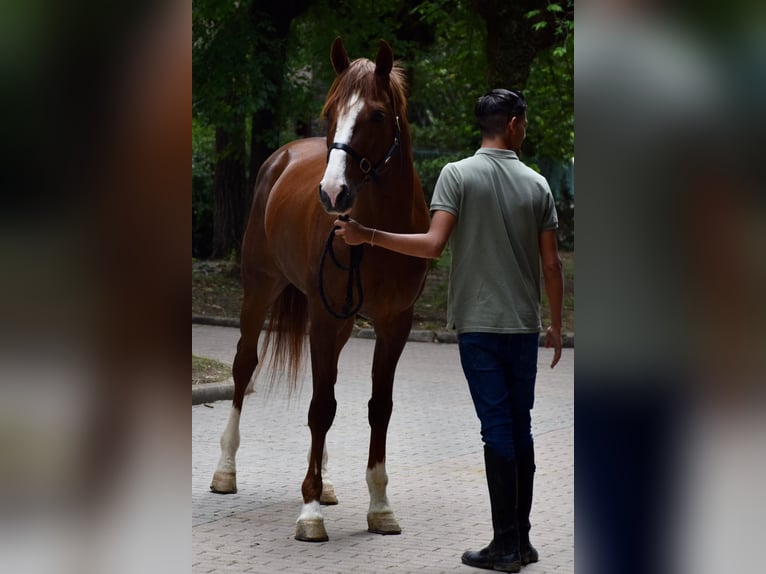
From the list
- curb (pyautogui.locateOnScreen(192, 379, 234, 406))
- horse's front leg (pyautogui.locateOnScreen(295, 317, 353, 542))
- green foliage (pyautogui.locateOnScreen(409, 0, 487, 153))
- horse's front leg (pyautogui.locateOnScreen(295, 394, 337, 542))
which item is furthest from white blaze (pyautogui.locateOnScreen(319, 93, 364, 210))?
green foliage (pyautogui.locateOnScreen(409, 0, 487, 153))

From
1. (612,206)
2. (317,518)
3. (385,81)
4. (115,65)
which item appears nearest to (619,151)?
(612,206)

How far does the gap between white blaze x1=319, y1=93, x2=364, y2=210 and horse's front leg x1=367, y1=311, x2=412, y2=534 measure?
1199 millimetres

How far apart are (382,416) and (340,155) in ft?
5.57

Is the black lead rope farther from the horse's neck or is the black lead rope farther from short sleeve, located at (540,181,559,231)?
short sleeve, located at (540,181,559,231)

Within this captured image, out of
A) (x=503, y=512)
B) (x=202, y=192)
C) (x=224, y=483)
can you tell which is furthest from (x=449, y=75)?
(x=503, y=512)

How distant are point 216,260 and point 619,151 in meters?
22.0

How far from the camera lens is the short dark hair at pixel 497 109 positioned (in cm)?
528

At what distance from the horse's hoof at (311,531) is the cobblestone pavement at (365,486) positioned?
0.04 meters

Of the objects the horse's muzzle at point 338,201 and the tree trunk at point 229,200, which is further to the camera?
the tree trunk at point 229,200

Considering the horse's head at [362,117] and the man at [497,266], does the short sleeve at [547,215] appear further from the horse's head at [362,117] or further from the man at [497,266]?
the horse's head at [362,117]

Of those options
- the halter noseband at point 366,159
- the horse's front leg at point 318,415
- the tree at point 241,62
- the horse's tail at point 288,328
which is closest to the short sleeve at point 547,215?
the halter noseband at point 366,159

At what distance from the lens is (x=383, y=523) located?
20.3ft

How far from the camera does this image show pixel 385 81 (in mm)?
5836

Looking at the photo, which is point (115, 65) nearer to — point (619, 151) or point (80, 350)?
point (80, 350)
